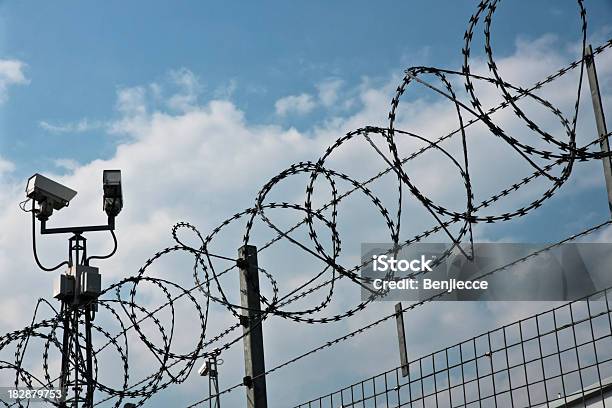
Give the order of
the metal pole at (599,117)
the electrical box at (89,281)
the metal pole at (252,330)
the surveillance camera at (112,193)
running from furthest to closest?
the electrical box at (89,281) → the surveillance camera at (112,193) → the metal pole at (252,330) → the metal pole at (599,117)

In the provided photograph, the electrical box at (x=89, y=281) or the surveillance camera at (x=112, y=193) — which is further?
the electrical box at (x=89, y=281)

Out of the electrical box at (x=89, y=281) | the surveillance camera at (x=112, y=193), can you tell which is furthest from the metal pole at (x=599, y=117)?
the electrical box at (x=89, y=281)

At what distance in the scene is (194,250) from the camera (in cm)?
1098

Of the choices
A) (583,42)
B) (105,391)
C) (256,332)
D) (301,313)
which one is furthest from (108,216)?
(583,42)

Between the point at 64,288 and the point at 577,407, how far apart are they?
628 centimetres

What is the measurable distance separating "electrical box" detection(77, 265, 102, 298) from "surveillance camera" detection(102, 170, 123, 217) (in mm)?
711

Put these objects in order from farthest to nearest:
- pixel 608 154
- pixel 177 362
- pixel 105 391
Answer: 1. pixel 105 391
2. pixel 177 362
3. pixel 608 154

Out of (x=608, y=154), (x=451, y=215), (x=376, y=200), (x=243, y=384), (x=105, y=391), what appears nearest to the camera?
(x=608, y=154)

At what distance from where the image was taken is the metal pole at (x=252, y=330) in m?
10.6

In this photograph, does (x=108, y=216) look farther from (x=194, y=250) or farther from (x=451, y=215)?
(x=451, y=215)

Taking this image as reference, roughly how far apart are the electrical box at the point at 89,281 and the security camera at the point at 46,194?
76cm

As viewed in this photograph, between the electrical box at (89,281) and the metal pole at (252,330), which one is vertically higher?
the electrical box at (89,281)

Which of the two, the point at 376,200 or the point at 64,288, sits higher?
the point at 64,288

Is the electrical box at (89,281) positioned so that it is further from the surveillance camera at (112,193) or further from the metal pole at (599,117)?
the metal pole at (599,117)
